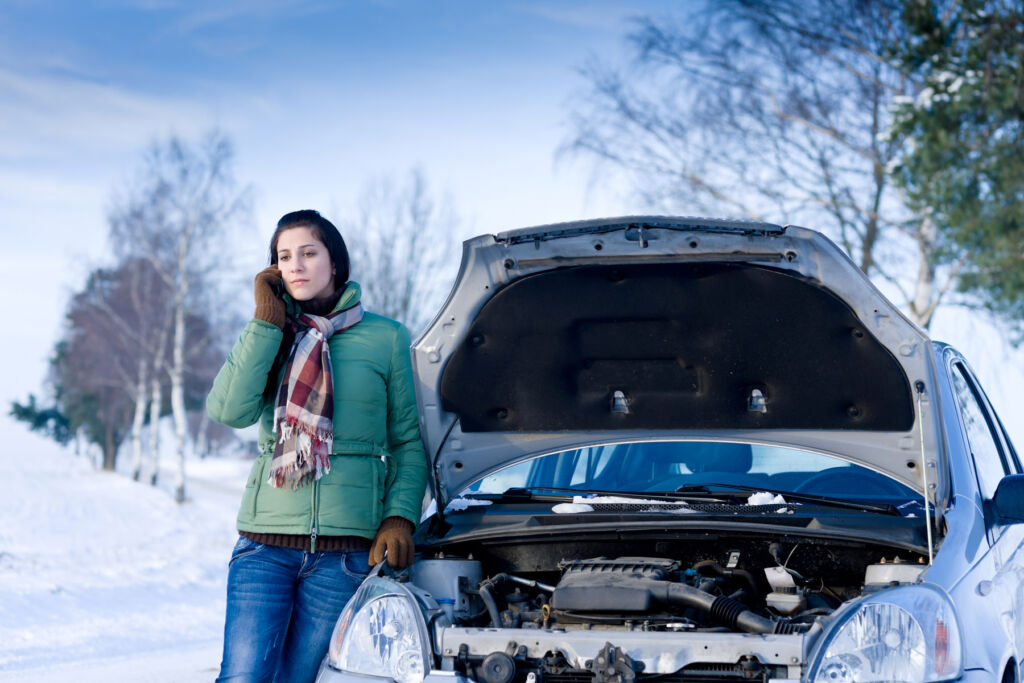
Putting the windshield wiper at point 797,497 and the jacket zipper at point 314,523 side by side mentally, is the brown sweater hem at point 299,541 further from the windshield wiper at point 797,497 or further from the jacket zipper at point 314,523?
the windshield wiper at point 797,497

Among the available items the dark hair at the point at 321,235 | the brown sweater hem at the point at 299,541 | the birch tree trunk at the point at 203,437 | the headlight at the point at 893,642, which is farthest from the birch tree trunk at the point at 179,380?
the birch tree trunk at the point at 203,437

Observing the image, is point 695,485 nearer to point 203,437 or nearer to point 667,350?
point 667,350

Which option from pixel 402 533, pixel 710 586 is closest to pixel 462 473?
pixel 402 533

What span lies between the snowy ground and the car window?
14.9 feet

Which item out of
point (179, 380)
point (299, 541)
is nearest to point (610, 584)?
point (299, 541)

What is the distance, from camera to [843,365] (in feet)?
11.9

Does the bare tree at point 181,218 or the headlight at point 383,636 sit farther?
the bare tree at point 181,218

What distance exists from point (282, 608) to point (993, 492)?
2.51 meters

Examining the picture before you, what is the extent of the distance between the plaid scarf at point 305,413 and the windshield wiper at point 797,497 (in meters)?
1.29

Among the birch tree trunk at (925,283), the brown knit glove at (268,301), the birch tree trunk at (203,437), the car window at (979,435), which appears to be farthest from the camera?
the birch tree trunk at (203,437)

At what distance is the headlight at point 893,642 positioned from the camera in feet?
8.95

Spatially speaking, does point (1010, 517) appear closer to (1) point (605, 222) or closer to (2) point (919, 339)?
(2) point (919, 339)

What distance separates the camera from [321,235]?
3680mm

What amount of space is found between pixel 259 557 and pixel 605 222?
1.58m
